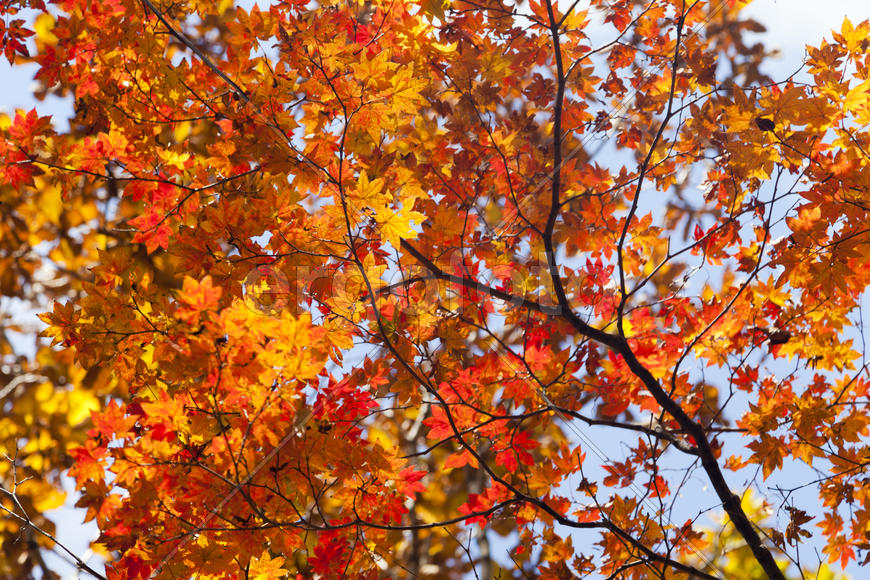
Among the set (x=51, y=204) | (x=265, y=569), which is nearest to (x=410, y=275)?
(x=265, y=569)

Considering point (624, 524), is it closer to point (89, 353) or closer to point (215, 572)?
point (215, 572)

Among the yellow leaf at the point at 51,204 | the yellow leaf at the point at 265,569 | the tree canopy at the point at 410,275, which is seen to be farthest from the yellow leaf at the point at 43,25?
the yellow leaf at the point at 265,569

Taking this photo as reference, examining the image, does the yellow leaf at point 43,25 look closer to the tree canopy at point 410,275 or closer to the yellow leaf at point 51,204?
the yellow leaf at point 51,204

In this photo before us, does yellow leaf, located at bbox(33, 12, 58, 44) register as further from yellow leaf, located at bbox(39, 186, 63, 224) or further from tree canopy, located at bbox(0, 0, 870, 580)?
tree canopy, located at bbox(0, 0, 870, 580)

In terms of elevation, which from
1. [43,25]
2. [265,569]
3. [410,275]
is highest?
[43,25]

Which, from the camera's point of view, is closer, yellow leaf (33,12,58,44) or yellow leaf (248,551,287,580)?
yellow leaf (248,551,287,580)

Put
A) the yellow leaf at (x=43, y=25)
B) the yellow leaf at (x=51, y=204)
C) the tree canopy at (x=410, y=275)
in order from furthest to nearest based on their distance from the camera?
the yellow leaf at (x=51, y=204) → the yellow leaf at (x=43, y=25) → the tree canopy at (x=410, y=275)

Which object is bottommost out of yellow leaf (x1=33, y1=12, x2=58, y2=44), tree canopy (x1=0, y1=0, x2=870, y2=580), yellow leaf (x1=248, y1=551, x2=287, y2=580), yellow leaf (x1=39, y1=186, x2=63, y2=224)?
yellow leaf (x1=248, y1=551, x2=287, y2=580)

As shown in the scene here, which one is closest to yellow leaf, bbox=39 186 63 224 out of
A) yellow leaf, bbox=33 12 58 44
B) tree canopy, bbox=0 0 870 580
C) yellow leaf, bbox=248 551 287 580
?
yellow leaf, bbox=33 12 58 44

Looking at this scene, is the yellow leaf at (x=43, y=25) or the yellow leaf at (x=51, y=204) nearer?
the yellow leaf at (x=43, y=25)

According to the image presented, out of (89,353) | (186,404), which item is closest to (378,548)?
(186,404)

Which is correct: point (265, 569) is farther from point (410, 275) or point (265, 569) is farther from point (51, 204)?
point (51, 204)

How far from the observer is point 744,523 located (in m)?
2.19

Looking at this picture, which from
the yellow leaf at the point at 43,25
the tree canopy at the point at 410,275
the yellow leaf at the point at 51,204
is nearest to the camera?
the tree canopy at the point at 410,275
